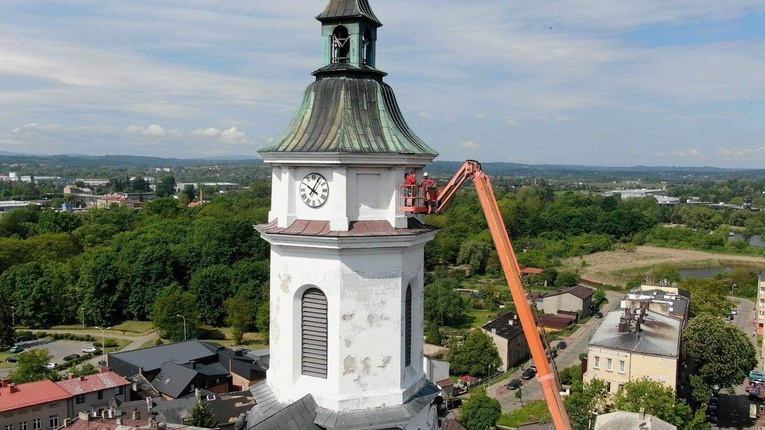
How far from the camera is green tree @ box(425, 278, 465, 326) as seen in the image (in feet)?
230

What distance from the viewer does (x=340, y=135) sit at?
11.2 m

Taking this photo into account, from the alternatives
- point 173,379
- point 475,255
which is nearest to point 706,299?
point 475,255

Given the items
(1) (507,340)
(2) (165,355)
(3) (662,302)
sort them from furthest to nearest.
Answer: (1) (507,340), (3) (662,302), (2) (165,355)

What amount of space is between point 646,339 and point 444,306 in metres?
30.5

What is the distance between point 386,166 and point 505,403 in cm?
4078

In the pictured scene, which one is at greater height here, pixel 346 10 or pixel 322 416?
pixel 346 10

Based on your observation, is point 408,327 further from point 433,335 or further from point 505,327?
point 433,335

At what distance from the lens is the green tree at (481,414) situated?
4106cm

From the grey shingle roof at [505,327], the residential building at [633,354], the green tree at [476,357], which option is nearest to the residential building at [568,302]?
the grey shingle roof at [505,327]

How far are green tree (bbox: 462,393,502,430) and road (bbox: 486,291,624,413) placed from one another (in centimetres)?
525

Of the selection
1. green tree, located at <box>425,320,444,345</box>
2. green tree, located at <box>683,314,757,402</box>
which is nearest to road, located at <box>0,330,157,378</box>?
green tree, located at <box>425,320,444,345</box>

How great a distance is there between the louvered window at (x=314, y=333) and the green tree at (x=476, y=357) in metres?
44.7

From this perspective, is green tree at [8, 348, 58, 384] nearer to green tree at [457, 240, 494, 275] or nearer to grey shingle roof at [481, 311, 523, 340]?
grey shingle roof at [481, 311, 523, 340]

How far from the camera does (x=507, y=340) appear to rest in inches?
2222
